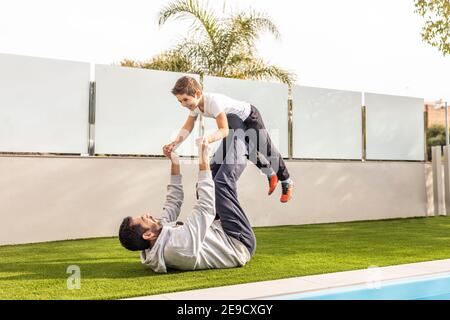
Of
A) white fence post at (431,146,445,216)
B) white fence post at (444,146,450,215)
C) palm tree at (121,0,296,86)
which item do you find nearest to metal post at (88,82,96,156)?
palm tree at (121,0,296,86)

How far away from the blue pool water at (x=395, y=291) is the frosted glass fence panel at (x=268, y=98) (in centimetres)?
553

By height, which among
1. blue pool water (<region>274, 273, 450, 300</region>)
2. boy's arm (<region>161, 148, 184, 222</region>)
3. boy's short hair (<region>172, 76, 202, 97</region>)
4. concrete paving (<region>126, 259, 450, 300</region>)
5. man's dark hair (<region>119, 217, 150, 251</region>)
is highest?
boy's short hair (<region>172, 76, 202, 97</region>)

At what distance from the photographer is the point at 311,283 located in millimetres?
3631

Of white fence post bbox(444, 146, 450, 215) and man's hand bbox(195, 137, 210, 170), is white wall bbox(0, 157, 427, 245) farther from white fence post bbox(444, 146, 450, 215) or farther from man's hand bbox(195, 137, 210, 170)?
man's hand bbox(195, 137, 210, 170)

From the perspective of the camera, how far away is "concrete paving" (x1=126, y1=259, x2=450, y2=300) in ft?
10.6

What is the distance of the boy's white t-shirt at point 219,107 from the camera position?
4.56 m

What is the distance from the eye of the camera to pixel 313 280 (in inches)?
148

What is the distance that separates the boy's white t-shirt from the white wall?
3.09m

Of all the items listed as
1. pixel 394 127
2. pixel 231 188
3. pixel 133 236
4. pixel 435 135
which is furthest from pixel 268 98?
pixel 435 135

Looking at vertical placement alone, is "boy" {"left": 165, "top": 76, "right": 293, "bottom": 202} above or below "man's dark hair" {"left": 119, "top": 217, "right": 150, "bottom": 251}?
above

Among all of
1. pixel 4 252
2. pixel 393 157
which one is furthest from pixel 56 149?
pixel 393 157

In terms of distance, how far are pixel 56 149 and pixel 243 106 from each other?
3.55 m

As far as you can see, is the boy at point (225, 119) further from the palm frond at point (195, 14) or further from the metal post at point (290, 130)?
the palm frond at point (195, 14)

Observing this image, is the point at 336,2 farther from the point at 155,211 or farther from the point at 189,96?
the point at 189,96
